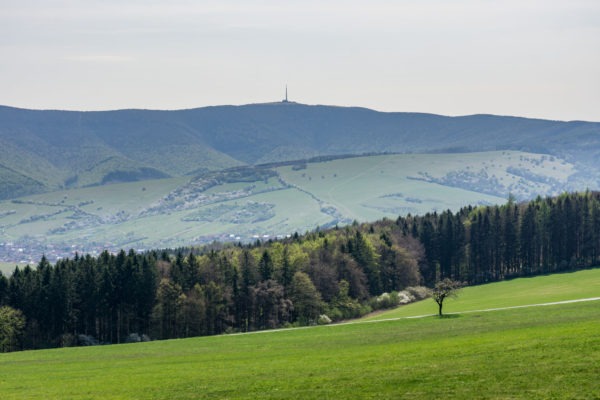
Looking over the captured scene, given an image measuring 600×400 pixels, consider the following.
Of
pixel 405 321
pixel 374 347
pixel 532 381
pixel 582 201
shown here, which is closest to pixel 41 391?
pixel 374 347

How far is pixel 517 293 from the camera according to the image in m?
140

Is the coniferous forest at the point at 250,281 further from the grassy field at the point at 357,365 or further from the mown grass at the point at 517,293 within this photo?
the grassy field at the point at 357,365

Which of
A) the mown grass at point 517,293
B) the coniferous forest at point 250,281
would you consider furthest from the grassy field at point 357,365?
the coniferous forest at point 250,281

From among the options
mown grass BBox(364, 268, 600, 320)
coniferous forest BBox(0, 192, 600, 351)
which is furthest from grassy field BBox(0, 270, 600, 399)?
coniferous forest BBox(0, 192, 600, 351)

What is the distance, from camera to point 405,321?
97.6m

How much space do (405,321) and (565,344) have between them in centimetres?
4243

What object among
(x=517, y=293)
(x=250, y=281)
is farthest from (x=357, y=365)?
(x=517, y=293)

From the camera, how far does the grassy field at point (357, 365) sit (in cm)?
4794

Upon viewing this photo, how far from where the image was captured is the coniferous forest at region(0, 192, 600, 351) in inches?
4870

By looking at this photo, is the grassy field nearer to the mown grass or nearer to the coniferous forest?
the mown grass

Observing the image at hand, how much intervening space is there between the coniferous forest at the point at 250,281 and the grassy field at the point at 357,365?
108 feet

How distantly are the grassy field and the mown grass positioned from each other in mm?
27079

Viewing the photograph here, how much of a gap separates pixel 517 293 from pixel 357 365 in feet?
288

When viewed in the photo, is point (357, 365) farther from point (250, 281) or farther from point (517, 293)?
point (517, 293)
